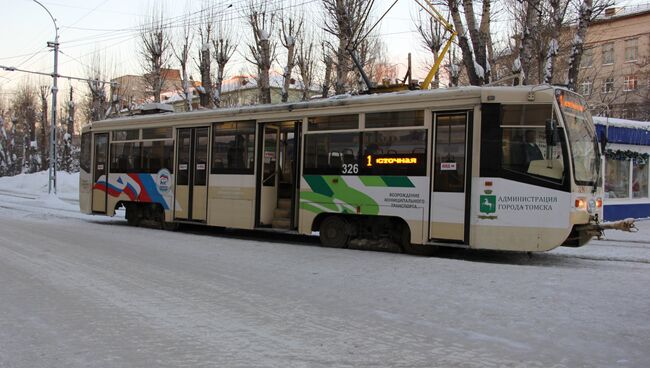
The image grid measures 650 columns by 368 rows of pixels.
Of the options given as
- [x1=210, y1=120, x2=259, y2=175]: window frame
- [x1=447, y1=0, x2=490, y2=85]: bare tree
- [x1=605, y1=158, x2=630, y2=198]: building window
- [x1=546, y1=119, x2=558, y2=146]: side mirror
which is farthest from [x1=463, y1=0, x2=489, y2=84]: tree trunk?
[x1=546, y1=119, x2=558, y2=146]: side mirror

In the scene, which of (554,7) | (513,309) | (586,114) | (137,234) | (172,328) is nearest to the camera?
(172,328)

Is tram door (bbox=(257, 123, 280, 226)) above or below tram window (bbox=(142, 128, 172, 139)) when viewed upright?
below

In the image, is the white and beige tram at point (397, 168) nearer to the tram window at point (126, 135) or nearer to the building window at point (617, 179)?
the tram window at point (126, 135)

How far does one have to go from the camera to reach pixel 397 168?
10492 millimetres

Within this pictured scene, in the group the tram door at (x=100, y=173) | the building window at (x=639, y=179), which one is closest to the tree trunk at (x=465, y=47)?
the building window at (x=639, y=179)

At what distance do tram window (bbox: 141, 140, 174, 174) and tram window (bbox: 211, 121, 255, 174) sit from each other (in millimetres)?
1661

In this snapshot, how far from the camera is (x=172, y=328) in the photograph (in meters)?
5.38

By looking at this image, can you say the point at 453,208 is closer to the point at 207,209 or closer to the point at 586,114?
the point at 586,114

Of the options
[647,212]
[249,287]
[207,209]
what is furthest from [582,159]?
[647,212]

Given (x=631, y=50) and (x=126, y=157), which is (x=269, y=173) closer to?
(x=126, y=157)

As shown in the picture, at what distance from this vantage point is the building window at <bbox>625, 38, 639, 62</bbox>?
5056 centimetres

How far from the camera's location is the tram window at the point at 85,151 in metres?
17.2

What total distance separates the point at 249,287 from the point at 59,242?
6.35m

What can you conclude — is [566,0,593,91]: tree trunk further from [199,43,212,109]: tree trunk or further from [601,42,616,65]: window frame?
[601,42,616,65]: window frame
